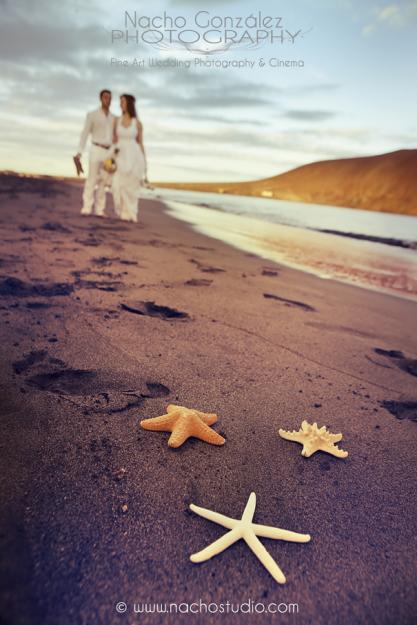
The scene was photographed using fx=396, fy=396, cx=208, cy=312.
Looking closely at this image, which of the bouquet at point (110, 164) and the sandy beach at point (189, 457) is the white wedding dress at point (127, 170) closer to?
the bouquet at point (110, 164)

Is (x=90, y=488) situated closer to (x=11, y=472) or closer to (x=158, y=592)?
(x=11, y=472)

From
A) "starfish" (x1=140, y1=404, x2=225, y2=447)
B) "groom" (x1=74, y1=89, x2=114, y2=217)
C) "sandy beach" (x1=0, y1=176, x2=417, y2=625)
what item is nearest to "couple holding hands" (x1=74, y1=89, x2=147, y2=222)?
"groom" (x1=74, y1=89, x2=114, y2=217)

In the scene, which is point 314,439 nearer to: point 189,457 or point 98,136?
point 189,457

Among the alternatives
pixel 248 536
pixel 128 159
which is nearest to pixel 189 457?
pixel 248 536

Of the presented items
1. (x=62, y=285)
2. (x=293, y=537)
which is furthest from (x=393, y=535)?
(x=62, y=285)

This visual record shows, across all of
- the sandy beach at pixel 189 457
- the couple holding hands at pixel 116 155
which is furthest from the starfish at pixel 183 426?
the couple holding hands at pixel 116 155

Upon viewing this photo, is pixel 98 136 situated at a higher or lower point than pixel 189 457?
higher
